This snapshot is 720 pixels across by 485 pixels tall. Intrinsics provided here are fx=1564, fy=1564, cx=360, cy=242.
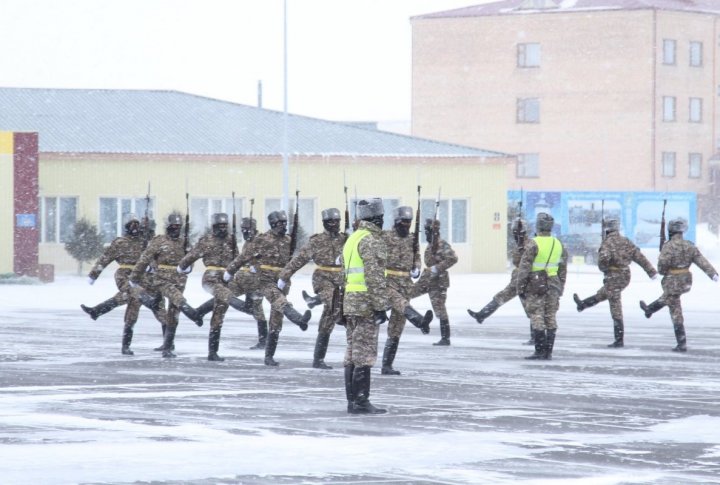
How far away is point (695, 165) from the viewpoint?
81.9 meters

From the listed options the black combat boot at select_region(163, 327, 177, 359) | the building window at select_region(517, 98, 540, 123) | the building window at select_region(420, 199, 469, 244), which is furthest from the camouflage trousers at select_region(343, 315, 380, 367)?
the building window at select_region(517, 98, 540, 123)

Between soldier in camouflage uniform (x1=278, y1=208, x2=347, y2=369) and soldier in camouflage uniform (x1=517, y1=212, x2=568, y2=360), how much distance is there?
2675 millimetres

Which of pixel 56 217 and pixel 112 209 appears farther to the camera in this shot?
pixel 112 209

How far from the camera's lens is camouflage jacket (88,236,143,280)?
20344 millimetres

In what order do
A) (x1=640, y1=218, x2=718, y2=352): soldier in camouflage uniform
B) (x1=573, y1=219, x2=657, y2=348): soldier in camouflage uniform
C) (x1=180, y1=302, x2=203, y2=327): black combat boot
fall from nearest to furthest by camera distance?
(x1=180, y1=302, x2=203, y2=327): black combat boot → (x1=640, y1=218, x2=718, y2=352): soldier in camouflage uniform → (x1=573, y1=219, x2=657, y2=348): soldier in camouflage uniform

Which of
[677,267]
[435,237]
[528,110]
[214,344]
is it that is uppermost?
[528,110]

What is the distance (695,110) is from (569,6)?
8.56 metres

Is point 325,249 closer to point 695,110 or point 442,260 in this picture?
point 442,260

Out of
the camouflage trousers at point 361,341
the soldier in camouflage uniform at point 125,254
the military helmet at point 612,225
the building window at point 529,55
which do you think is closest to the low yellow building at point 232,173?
the building window at point 529,55

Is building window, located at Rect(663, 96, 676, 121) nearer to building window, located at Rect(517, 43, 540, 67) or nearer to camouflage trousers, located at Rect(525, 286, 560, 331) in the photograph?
building window, located at Rect(517, 43, 540, 67)

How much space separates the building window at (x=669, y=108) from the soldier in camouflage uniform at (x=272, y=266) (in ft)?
207

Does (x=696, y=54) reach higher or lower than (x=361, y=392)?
higher

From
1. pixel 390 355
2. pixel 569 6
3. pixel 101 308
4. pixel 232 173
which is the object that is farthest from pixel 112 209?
pixel 569 6

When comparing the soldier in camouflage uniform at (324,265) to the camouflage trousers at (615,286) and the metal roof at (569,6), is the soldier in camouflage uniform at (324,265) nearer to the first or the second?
the camouflage trousers at (615,286)
